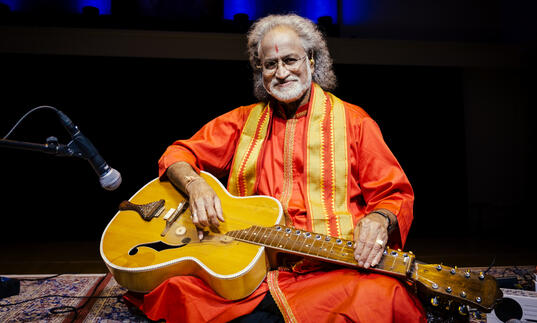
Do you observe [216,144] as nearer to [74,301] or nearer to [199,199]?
[199,199]

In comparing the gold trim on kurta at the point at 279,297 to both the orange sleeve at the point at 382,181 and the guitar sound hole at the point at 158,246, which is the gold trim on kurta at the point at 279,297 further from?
the orange sleeve at the point at 382,181

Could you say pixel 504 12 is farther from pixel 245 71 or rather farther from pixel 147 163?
pixel 147 163

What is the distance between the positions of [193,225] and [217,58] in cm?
292

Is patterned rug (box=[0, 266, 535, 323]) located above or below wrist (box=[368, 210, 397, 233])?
below

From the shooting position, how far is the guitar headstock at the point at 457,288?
117 centimetres

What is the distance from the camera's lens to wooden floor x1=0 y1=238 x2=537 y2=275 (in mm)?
3375

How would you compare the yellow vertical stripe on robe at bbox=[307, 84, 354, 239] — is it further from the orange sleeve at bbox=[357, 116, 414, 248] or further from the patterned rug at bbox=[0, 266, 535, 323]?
the patterned rug at bbox=[0, 266, 535, 323]

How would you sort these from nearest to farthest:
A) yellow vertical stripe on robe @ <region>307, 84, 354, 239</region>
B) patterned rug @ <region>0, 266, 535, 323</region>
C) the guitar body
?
the guitar body
yellow vertical stripe on robe @ <region>307, 84, 354, 239</region>
patterned rug @ <region>0, 266, 535, 323</region>

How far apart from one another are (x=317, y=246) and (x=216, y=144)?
1.01 metres

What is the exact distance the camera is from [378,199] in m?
1.71

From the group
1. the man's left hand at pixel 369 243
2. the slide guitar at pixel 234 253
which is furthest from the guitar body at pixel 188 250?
the man's left hand at pixel 369 243

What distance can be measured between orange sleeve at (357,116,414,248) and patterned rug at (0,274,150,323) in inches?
48.1

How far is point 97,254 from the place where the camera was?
3.83 meters

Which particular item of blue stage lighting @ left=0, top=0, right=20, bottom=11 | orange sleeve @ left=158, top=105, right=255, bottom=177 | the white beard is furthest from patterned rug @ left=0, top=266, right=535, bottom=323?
blue stage lighting @ left=0, top=0, right=20, bottom=11
